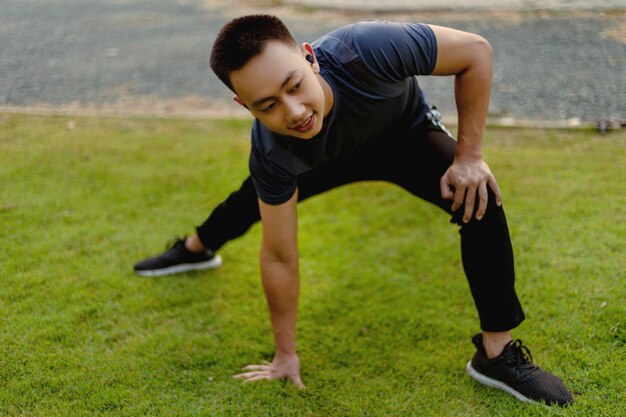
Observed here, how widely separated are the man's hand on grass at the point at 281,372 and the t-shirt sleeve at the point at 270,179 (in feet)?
2.30

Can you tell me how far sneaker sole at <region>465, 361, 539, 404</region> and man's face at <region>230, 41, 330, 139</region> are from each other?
4.03 feet

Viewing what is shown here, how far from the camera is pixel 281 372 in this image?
2598mm

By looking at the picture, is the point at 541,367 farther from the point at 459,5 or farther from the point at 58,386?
the point at 459,5

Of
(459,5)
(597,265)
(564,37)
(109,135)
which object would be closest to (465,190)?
(597,265)

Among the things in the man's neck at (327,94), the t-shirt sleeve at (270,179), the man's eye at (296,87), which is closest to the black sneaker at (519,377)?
the t-shirt sleeve at (270,179)

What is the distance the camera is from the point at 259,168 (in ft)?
7.67

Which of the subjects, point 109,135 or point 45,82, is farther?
point 45,82

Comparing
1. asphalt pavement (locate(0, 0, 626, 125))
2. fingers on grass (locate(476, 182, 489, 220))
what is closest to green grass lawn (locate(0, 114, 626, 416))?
fingers on grass (locate(476, 182, 489, 220))

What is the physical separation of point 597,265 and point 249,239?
76.9 inches

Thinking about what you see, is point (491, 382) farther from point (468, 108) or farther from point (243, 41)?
point (243, 41)

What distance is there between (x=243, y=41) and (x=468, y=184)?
0.98 meters

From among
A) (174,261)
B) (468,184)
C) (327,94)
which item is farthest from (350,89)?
(174,261)

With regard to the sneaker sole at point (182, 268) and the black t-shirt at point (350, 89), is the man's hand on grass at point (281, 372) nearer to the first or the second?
the black t-shirt at point (350, 89)

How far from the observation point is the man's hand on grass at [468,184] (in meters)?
2.28
